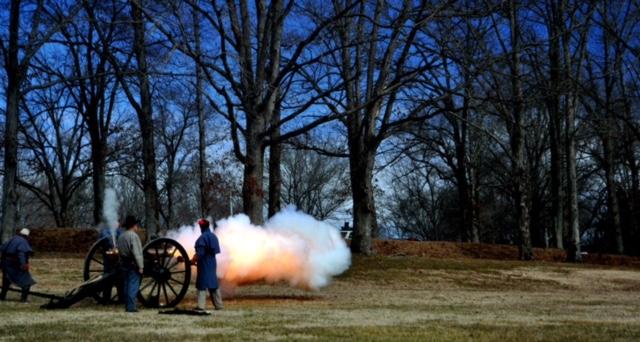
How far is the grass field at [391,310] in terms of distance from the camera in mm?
11539

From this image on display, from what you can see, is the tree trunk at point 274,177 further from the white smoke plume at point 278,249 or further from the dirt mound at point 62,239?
the white smoke plume at point 278,249

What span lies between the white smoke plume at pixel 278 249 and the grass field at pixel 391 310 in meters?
0.68

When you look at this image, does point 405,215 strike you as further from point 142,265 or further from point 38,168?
point 142,265

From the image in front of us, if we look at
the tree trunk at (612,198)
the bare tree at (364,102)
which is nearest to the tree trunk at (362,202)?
the bare tree at (364,102)

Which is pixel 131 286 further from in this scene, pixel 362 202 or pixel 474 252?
pixel 474 252

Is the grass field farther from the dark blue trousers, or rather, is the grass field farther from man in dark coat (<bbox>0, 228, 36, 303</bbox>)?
man in dark coat (<bbox>0, 228, 36, 303</bbox>)

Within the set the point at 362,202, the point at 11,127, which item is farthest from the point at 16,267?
the point at 362,202

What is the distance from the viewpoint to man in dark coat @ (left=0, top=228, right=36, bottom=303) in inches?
718

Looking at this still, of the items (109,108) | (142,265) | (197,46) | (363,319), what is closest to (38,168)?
(109,108)

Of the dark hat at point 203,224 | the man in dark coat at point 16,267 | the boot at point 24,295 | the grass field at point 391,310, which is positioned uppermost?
the dark hat at point 203,224

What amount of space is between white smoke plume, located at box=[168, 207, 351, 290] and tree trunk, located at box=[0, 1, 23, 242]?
997 centimetres

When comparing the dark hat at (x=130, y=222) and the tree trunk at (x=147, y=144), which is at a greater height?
the tree trunk at (x=147, y=144)

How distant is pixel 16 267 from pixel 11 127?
9.49 metres

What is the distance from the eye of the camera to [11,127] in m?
26.4
